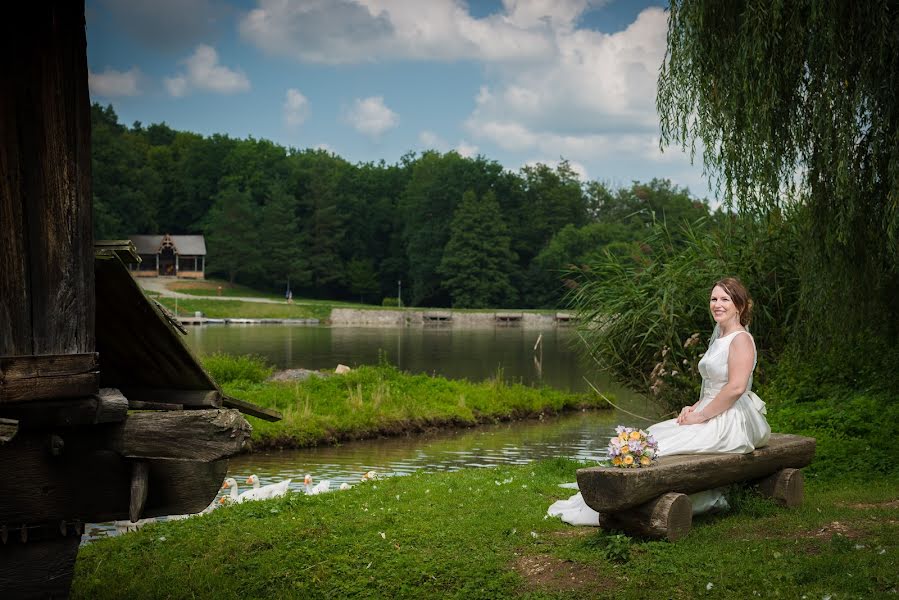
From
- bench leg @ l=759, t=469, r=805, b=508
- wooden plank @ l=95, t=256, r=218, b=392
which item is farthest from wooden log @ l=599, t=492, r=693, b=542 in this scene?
wooden plank @ l=95, t=256, r=218, b=392

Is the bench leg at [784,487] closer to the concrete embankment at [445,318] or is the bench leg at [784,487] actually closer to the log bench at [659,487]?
the log bench at [659,487]

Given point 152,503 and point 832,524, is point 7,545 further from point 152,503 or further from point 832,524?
point 832,524

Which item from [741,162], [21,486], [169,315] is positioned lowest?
[21,486]

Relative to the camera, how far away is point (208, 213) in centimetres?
10062

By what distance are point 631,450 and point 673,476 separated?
0.42m

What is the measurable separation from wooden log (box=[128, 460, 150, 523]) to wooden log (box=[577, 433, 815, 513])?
3.12m

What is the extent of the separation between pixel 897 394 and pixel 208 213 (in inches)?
3737

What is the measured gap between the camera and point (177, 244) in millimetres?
91750

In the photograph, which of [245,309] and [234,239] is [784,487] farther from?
[234,239]

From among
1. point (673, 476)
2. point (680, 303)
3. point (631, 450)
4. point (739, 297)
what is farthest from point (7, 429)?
point (680, 303)

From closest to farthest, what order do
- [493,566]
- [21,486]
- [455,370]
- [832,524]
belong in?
[21,486]
[493,566]
[832,524]
[455,370]

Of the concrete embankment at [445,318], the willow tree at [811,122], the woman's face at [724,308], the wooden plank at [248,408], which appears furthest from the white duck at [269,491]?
the concrete embankment at [445,318]

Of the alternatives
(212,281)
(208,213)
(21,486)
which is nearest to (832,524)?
(21,486)

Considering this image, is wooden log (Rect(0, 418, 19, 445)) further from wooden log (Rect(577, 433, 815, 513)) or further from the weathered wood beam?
wooden log (Rect(577, 433, 815, 513))
